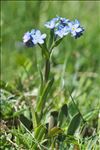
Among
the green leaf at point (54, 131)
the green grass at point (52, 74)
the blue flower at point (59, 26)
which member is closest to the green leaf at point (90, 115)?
the green grass at point (52, 74)

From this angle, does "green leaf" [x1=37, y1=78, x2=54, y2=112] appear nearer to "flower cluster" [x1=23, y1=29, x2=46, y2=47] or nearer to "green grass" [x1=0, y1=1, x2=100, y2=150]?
"green grass" [x1=0, y1=1, x2=100, y2=150]

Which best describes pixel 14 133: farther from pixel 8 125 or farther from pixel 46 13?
pixel 46 13

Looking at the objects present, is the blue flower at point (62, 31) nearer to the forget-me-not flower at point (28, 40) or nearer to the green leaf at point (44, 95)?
the forget-me-not flower at point (28, 40)

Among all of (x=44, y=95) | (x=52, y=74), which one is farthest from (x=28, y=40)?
(x=52, y=74)

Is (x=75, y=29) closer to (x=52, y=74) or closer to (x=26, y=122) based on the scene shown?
(x=26, y=122)

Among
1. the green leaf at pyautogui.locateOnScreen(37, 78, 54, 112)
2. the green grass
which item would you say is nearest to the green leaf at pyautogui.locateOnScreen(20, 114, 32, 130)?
the green grass

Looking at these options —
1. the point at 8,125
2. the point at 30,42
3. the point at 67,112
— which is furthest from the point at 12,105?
the point at 30,42

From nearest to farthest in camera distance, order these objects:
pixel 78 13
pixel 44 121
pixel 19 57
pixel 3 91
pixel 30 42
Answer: pixel 30 42, pixel 44 121, pixel 3 91, pixel 19 57, pixel 78 13
